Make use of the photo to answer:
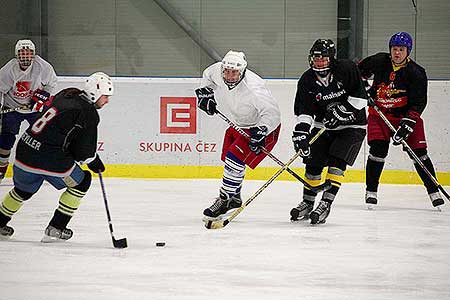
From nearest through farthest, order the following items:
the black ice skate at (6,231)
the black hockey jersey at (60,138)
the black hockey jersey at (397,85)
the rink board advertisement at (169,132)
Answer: the black hockey jersey at (60,138)
the black ice skate at (6,231)
the black hockey jersey at (397,85)
the rink board advertisement at (169,132)

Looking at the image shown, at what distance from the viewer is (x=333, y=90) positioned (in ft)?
→ 16.9

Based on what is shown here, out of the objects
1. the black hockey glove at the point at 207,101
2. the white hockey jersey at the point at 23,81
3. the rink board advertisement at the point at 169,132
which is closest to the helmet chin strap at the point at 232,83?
the black hockey glove at the point at 207,101

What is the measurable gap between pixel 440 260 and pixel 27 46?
12.8 feet

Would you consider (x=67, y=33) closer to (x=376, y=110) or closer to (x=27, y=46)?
(x=27, y=46)

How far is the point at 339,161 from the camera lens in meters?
5.20

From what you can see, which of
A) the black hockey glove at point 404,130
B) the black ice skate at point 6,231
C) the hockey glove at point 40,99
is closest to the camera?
the black ice skate at point 6,231

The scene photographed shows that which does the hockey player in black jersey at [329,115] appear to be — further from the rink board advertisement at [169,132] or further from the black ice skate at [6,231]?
the rink board advertisement at [169,132]

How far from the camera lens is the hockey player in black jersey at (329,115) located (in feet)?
16.8

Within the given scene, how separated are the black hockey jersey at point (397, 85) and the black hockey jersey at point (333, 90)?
0.65 metres

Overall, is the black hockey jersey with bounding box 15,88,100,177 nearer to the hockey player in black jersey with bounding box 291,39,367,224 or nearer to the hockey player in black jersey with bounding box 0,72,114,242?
the hockey player in black jersey with bounding box 0,72,114,242

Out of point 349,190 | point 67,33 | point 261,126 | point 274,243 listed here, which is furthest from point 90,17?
point 274,243

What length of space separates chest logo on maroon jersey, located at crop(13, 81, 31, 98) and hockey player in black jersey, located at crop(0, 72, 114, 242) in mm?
2804

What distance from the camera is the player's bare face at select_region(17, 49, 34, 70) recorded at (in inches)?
274

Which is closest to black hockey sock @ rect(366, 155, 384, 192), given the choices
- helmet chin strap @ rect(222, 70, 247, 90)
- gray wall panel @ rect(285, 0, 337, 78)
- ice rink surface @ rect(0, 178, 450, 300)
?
ice rink surface @ rect(0, 178, 450, 300)
